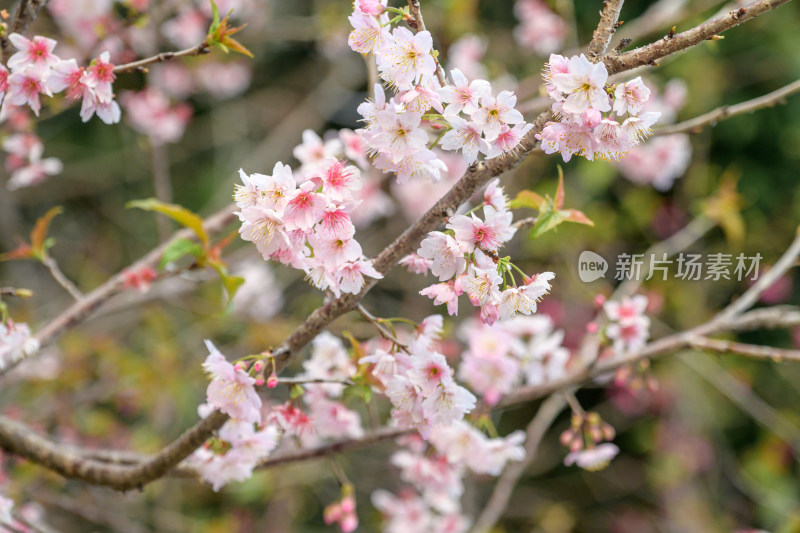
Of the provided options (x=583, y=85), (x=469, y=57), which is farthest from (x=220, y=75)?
(x=583, y=85)

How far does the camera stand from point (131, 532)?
2.10 metres

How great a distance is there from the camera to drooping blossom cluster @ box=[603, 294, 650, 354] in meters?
1.47

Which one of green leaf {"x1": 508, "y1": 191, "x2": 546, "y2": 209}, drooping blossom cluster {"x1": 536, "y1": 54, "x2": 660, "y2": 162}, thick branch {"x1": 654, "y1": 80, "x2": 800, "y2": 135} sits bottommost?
drooping blossom cluster {"x1": 536, "y1": 54, "x2": 660, "y2": 162}

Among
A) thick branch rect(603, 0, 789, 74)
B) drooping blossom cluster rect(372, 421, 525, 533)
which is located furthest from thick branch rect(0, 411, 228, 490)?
thick branch rect(603, 0, 789, 74)

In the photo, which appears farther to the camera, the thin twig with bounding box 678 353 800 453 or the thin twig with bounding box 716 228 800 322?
the thin twig with bounding box 678 353 800 453

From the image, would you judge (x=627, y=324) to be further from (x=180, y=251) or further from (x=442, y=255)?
(x=180, y=251)

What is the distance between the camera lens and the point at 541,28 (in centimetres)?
276

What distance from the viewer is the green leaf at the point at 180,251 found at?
1.23 meters

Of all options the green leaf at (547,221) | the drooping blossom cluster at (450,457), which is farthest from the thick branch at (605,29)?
the drooping blossom cluster at (450,457)

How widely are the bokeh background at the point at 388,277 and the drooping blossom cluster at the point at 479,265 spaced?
5.42ft

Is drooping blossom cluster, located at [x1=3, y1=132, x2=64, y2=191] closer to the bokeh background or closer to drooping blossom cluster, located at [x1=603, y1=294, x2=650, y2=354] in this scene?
the bokeh background

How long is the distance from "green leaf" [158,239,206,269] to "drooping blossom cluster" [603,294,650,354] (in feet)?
2.93

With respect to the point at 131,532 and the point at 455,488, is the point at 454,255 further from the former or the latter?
the point at 131,532

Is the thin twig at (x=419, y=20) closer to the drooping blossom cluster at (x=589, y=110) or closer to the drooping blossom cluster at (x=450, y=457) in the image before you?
the drooping blossom cluster at (x=589, y=110)
